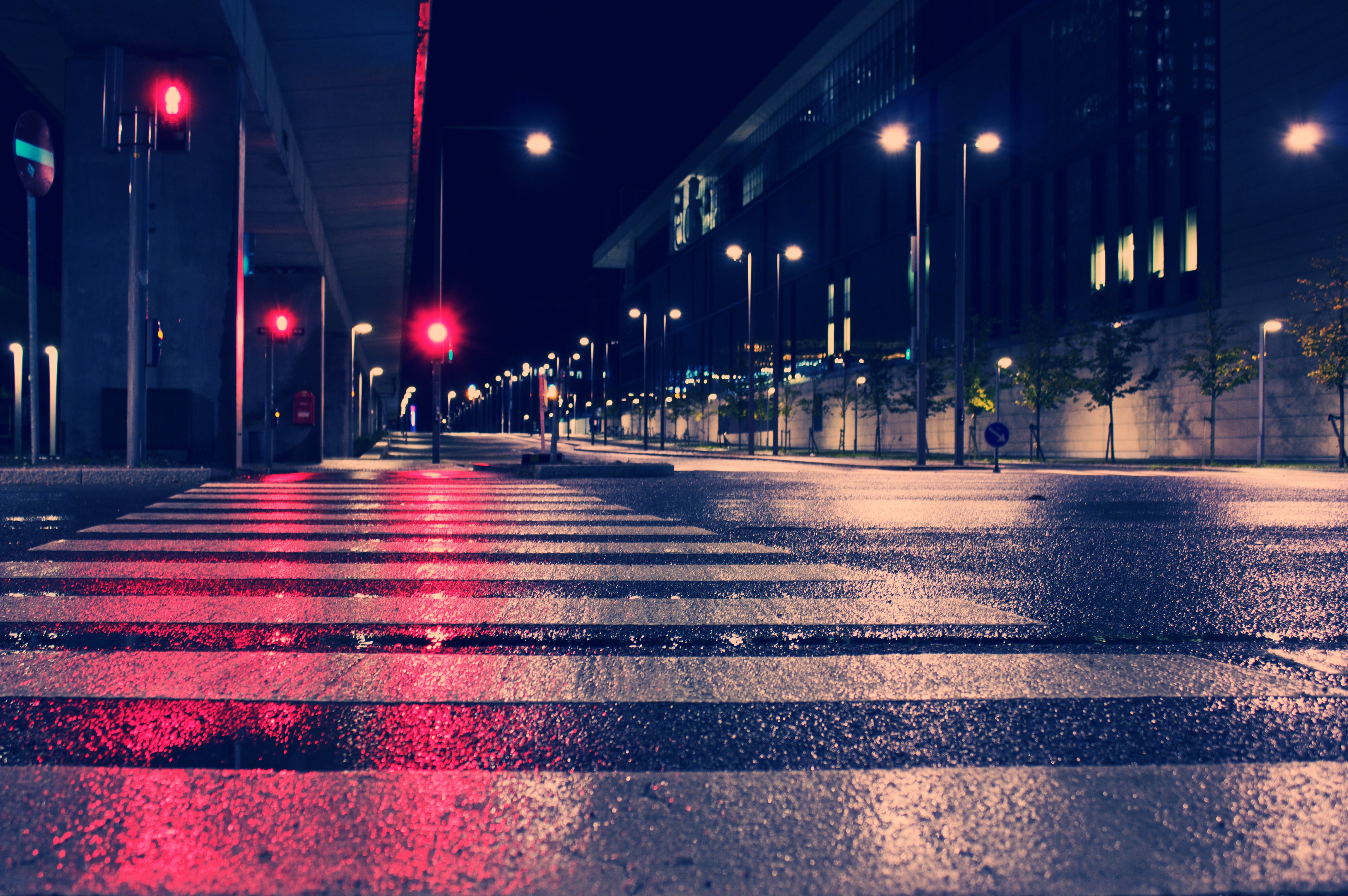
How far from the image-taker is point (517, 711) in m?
3.38

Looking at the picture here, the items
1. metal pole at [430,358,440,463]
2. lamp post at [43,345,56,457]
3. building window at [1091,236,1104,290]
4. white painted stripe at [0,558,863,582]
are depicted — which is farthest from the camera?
building window at [1091,236,1104,290]

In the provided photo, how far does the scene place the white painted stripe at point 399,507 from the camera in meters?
11.0

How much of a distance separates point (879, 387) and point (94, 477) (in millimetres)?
39617

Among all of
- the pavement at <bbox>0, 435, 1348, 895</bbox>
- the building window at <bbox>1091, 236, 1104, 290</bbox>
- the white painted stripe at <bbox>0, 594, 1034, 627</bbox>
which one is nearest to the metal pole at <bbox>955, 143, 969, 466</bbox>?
the building window at <bbox>1091, 236, 1104, 290</bbox>

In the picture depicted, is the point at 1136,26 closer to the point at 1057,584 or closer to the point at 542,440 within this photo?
the point at 542,440

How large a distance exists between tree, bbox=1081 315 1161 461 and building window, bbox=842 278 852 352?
904 inches

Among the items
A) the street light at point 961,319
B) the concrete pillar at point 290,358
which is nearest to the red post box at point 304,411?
the concrete pillar at point 290,358

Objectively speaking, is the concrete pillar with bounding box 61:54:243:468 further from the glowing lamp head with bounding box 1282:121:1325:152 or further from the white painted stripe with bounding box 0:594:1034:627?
the glowing lamp head with bounding box 1282:121:1325:152

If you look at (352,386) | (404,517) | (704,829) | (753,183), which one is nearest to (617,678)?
(704,829)

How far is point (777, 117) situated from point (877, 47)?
16.5 meters

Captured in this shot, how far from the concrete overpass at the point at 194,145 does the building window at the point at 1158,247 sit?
29557mm

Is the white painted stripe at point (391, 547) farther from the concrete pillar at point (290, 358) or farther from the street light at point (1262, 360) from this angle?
the street light at point (1262, 360)

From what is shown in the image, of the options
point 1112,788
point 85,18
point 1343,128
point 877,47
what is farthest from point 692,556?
point 877,47

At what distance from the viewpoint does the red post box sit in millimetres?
28359
